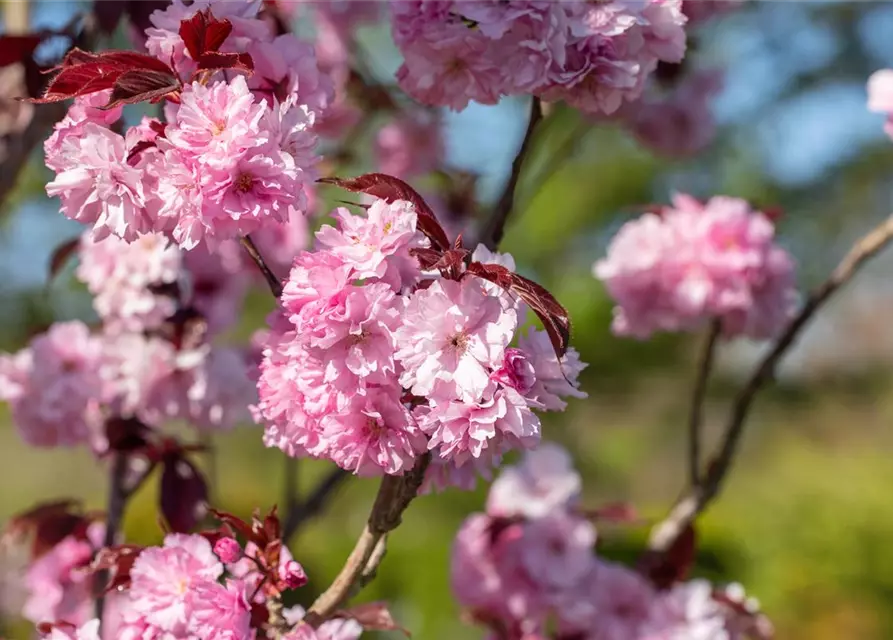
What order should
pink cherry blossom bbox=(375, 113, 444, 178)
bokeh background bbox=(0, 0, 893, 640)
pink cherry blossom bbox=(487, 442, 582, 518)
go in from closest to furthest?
1. pink cherry blossom bbox=(487, 442, 582, 518)
2. pink cherry blossom bbox=(375, 113, 444, 178)
3. bokeh background bbox=(0, 0, 893, 640)

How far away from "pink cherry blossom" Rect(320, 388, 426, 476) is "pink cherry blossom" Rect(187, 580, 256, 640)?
0.59ft

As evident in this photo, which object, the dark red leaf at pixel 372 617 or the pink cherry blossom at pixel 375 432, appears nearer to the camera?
the pink cherry blossom at pixel 375 432

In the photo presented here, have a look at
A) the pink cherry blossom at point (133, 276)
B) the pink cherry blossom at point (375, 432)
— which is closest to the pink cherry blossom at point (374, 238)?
the pink cherry blossom at point (375, 432)

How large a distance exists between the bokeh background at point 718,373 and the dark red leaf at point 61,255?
126 inches

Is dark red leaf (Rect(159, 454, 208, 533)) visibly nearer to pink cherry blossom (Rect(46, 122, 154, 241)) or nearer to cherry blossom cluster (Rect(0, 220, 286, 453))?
cherry blossom cluster (Rect(0, 220, 286, 453))

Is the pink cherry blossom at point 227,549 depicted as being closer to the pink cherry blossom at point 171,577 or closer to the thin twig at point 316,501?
the pink cherry blossom at point 171,577

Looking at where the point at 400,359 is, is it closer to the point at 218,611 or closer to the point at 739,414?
the point at 218,611

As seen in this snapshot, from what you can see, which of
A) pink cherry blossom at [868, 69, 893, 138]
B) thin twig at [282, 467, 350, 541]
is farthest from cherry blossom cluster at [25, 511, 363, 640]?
pink cherry blossom at [868, 69, 893, 138]

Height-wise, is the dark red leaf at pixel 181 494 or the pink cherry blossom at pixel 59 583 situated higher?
the dark red leaf at pixel 181 494

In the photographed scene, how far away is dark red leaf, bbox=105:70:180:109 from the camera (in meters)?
0.77

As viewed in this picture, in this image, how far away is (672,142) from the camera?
207 cm

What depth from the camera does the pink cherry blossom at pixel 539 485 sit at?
1617 millimetres

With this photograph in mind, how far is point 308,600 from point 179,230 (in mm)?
3470

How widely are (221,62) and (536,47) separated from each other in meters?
0.31
